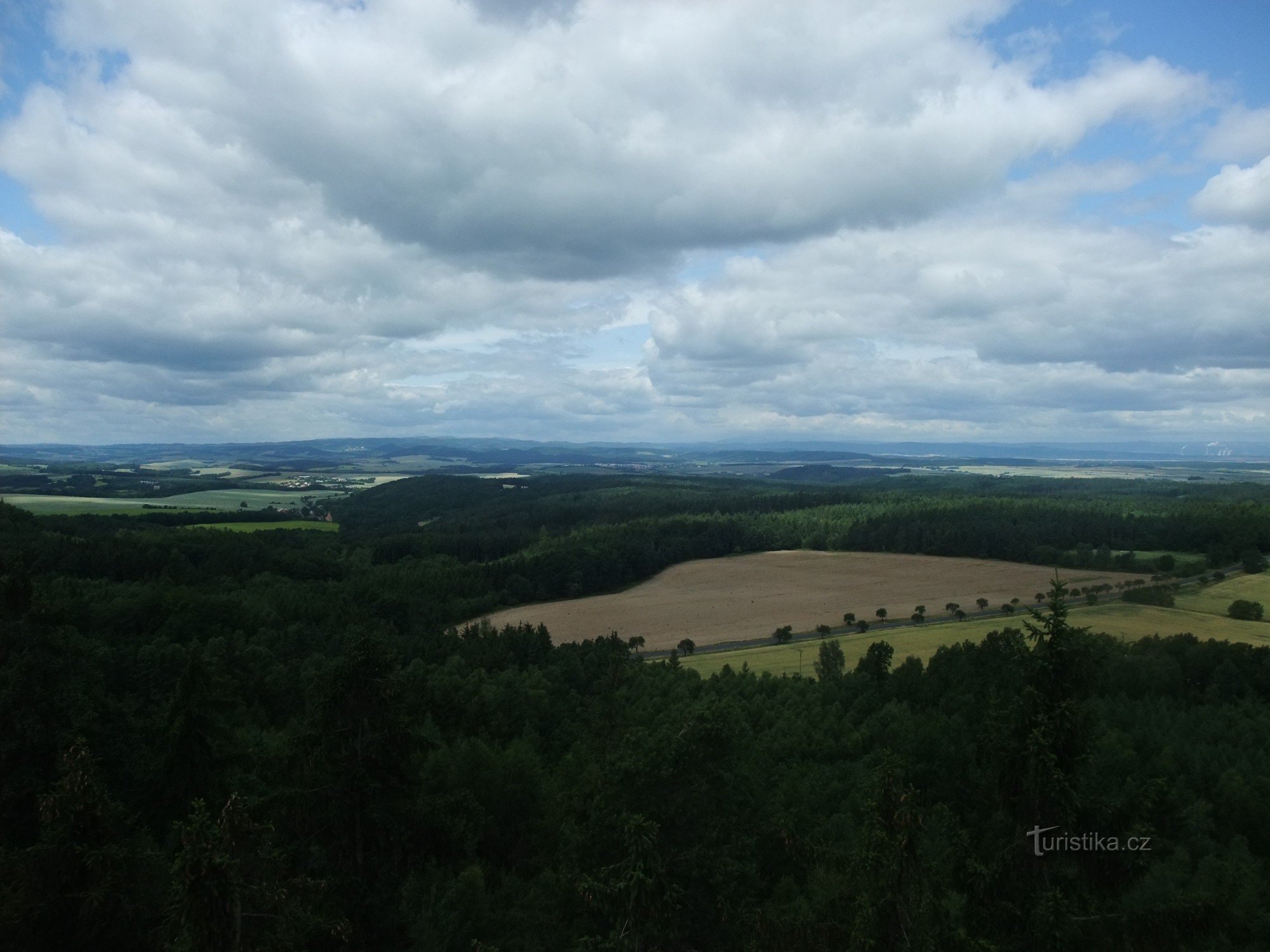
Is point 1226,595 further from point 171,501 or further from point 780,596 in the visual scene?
point 171,501

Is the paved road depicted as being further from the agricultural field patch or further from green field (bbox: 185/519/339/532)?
the agricultural field patch

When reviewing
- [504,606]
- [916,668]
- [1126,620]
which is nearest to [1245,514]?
[1126,620]

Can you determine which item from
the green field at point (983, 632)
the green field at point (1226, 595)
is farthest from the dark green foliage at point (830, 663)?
the green field at point (1226, 595)

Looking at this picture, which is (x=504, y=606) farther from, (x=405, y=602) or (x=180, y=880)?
(x=180, y=880)

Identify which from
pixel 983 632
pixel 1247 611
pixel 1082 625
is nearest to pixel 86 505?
pixel 983 632

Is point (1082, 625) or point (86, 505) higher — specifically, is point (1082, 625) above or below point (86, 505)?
below
